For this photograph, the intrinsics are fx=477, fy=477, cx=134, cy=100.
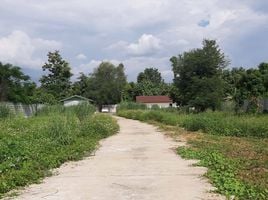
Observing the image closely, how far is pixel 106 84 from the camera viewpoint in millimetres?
111312

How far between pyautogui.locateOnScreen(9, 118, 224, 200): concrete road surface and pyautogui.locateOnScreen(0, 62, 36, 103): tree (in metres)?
34.4

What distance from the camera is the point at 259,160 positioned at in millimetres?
13992

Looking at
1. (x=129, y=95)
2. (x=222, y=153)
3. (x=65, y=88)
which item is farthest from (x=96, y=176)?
(x=129, y=95)

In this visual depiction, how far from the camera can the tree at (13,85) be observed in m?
48.1

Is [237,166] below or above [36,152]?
below

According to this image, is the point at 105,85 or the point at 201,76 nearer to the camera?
the point at 201,76

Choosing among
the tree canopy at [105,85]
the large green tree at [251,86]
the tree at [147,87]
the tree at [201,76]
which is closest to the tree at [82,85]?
the tree canopy at [105,85]

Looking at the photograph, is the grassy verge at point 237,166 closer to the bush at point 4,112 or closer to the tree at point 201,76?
the bush at point 4,112

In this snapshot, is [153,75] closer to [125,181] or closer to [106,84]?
[106,84]

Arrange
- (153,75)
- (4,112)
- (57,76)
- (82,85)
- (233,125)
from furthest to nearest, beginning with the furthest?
1. (153,75)
2. (82,85)
3. (57,76)
4. (4,112)
5. (233,125)

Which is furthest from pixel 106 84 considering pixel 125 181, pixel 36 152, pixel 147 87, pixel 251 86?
pixel 125 181

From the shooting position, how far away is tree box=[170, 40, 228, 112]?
53438 millimetres

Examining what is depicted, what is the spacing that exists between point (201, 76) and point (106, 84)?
186ft

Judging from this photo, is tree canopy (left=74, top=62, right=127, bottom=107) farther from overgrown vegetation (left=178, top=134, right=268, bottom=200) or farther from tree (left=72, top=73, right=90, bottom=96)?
overgrown vegetation (left=178, top=134, right=268, bottom=200)
